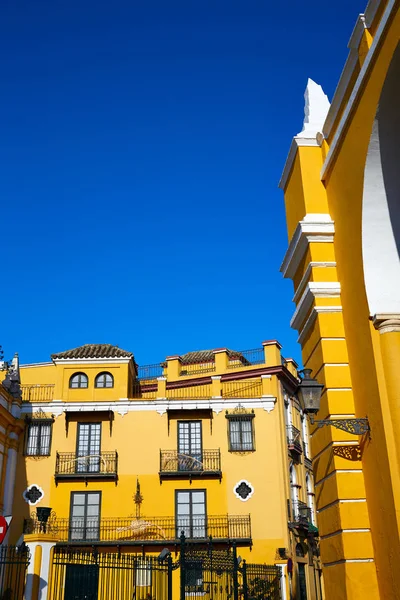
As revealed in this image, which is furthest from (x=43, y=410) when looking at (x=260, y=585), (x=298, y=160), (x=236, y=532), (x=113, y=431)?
(x=298, y=160)

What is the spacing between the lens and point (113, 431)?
29453 millimetres

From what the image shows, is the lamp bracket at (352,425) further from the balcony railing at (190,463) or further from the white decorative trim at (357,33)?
the balcony railing at (190,463)

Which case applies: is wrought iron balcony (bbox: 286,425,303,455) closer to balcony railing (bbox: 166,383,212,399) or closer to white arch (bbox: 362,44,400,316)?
balcony railing (bbox: 166,383,212,399)

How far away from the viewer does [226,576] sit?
50.6 feet

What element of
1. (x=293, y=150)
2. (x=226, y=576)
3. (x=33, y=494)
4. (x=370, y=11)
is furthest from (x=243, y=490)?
(x=370, y=11)

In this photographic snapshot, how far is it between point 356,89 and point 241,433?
2362cm

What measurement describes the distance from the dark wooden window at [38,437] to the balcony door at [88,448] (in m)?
1.36

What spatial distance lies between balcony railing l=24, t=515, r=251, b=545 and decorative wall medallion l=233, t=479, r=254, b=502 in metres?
0.82

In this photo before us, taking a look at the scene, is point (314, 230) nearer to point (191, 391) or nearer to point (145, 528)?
point (145, 528)

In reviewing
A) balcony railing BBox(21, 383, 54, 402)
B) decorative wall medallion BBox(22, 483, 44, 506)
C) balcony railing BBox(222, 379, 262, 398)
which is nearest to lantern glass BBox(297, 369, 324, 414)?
balcony railing BBox(222, 379, 262, 398)

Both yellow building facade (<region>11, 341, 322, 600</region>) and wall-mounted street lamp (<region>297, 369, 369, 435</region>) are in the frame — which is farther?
yellow building facade (<region>11, 341, 322, 600</region>)

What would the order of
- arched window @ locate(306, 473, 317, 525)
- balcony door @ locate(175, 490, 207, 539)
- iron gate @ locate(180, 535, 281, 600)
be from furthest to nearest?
arched window @ locate(306, 473, 317, 525), balcony door @ locate(175, 490, 207, 539), iron gate @ locate(180, 535, 281, 600)

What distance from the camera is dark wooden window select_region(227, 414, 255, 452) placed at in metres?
29.0

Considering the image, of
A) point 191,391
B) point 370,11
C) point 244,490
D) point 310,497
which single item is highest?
point 191,391
